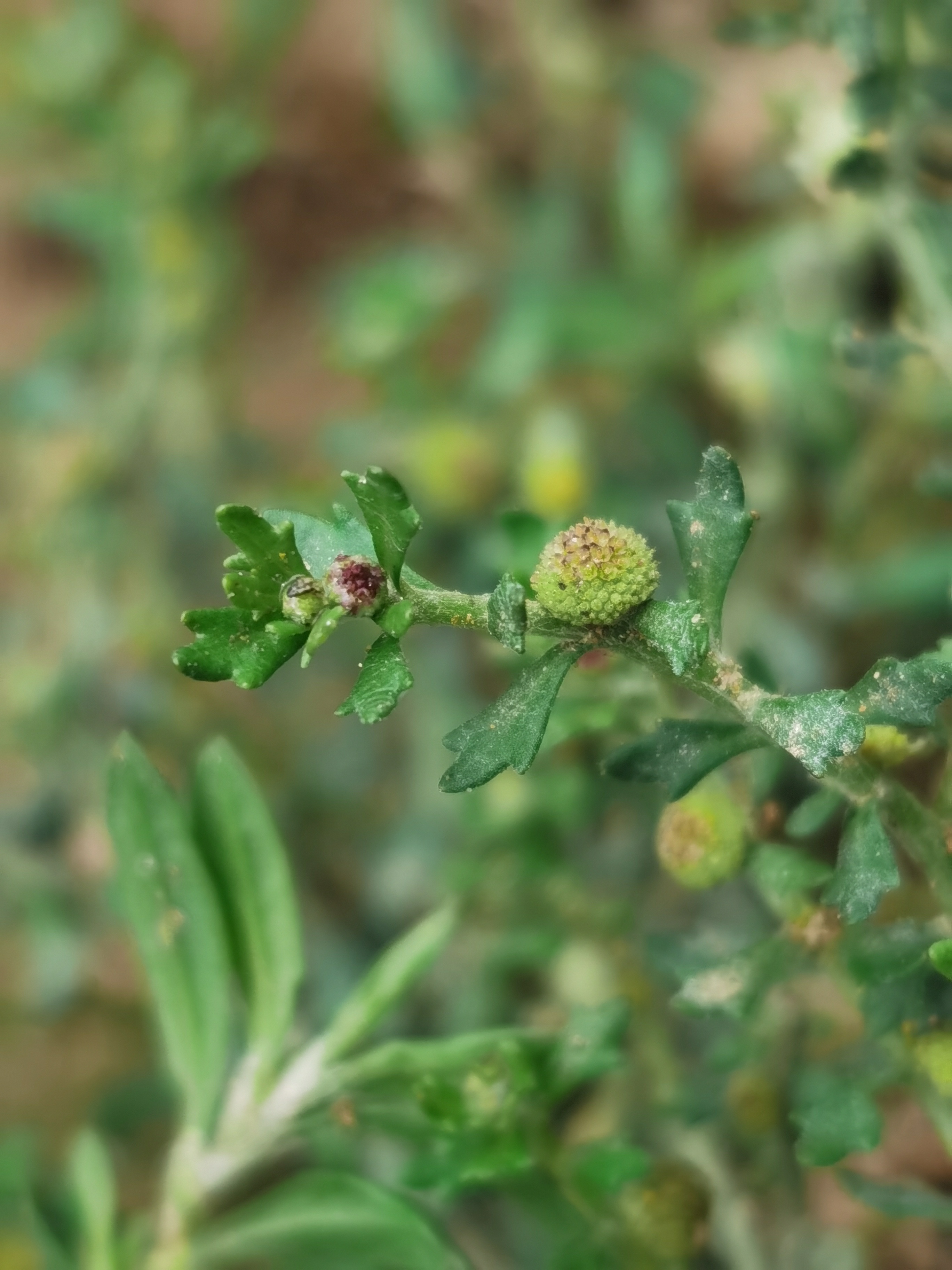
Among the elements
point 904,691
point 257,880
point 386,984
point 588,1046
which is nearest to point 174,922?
point 257,880

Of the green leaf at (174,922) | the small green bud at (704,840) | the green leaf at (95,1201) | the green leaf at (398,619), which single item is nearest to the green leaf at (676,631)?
the green leaf at (398,619)

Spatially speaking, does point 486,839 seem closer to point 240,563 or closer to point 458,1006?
point 458,1006

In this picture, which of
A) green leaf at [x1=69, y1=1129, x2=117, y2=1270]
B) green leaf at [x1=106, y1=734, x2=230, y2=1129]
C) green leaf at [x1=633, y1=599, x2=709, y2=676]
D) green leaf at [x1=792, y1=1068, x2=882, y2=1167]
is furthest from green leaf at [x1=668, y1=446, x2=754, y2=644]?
green leaf at [x1=69, y1=1129, x2=117, y2=1270]

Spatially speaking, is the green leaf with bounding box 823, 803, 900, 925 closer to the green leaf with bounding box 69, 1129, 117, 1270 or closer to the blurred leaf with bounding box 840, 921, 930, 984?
the blurred leaf with bounding box 840, 921, 930, 984

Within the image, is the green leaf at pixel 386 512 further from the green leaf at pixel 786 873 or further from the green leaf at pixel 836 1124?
the green leaf at pixel 836 1124

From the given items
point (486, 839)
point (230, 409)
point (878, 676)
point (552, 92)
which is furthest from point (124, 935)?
point (552, 92)

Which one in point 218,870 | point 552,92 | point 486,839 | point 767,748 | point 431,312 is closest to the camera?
point 767,748
